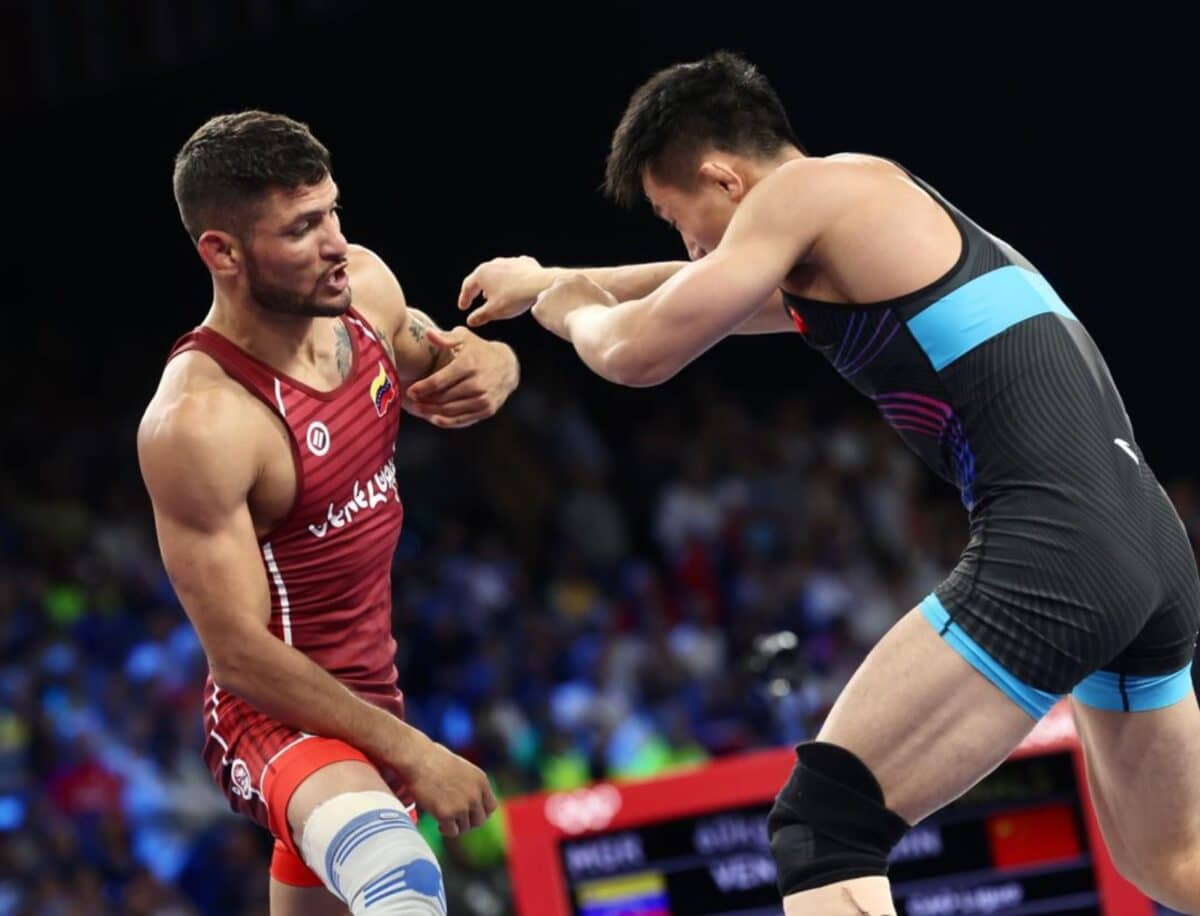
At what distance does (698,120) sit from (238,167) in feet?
3.02

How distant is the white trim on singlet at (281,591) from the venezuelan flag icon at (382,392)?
1.31 feet

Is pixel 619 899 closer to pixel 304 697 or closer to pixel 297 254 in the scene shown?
pixel 304 697

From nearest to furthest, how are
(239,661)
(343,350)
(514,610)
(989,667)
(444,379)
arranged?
1. (989,667)
2. (239,661)
3. (343,350)
4. (444,379)
5. (514,610)

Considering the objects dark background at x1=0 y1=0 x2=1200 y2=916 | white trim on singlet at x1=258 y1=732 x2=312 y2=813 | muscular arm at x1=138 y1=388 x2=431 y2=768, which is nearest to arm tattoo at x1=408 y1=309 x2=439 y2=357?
muscular arm at x1=138 y1=388 x2=431 y2=768

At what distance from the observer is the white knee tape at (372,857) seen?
10.1ft

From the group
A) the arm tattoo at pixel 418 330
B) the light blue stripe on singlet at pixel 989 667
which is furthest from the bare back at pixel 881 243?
the arm tattoo at pixel 418 330

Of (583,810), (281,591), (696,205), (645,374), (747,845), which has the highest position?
(696,205)

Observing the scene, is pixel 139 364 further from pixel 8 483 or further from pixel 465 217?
pixel 465 217

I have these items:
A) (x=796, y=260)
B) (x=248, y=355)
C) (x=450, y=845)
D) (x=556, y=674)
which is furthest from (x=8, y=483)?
(x=796, y=260)

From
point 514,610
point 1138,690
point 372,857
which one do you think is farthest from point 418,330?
point 514,610

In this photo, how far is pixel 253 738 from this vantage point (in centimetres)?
353

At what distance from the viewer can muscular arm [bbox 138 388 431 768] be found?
132 inches

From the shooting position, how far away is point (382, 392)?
12.5ft

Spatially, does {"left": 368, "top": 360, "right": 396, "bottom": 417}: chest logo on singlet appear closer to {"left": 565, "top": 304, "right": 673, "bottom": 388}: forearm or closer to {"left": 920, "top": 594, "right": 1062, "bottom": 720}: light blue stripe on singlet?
{"left": 565, "top": 304, "right": 673, "bottom": 388}: forearm
